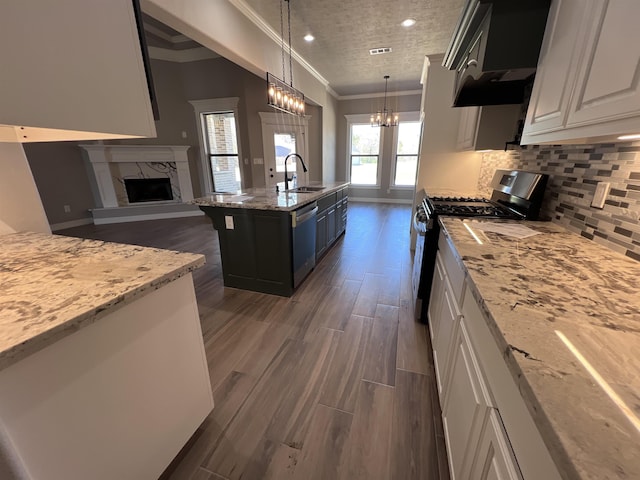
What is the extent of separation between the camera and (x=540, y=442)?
49cm

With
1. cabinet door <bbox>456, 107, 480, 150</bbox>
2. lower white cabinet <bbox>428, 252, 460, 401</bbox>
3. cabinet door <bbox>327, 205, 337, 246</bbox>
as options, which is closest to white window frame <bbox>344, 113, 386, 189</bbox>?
cabinet door <bbox>327, 205, 337, 246</bbox>

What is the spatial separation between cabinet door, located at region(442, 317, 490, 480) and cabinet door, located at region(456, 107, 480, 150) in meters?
2.10

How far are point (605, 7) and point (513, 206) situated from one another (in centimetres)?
126

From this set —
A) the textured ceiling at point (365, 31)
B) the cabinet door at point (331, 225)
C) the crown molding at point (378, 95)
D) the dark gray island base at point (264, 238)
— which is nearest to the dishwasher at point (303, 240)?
the dark gray island base at point (264, 238)

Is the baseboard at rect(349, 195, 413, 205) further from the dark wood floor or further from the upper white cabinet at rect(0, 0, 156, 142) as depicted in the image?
the upper white cabinet at rect(0, 0, 156, 142)

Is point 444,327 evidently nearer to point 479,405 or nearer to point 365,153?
point 479,405

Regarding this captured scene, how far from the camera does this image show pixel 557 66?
1.18 metres

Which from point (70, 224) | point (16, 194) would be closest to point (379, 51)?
point (16, 194)

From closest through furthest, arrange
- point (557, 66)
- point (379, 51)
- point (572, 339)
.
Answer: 1. point (572, 339)
2. point (557, 66)
3. point (379, 51)

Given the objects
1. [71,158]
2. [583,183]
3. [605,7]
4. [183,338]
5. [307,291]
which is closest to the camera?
[605,7]

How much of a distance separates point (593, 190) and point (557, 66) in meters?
0.65

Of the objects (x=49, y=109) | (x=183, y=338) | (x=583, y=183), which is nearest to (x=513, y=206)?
(x=583, y=183)

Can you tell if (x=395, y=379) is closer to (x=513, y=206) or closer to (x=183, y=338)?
(x=183, y=338)

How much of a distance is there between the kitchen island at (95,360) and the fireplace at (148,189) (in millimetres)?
5216
